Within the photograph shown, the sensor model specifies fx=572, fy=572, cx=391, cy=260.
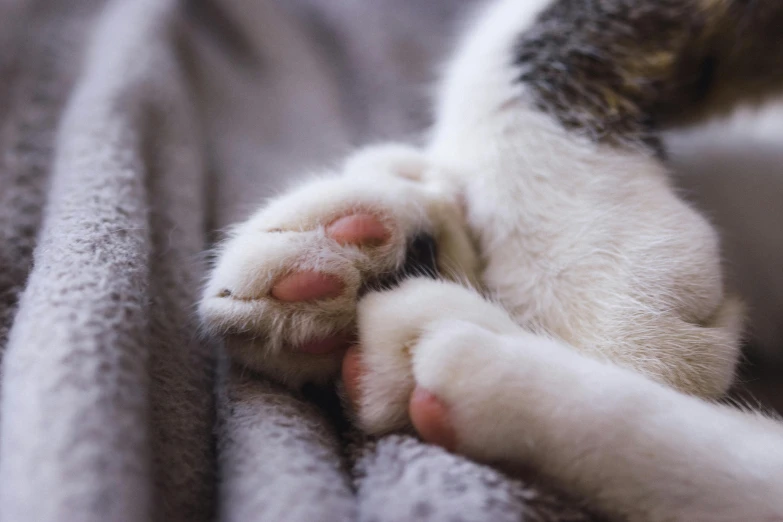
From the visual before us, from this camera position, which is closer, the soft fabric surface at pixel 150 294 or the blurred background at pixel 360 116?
the soft fabric surface at pixel 150 294

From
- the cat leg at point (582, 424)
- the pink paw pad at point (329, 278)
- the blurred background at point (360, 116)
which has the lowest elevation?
the cat leg at point (582, 424)

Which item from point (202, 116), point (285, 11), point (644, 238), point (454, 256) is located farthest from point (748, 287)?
point (285, 11)

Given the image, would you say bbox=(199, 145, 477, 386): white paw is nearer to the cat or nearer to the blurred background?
the cat

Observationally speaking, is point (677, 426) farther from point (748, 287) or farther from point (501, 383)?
point (748, 287)

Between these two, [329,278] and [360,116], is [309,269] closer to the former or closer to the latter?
[329,278]

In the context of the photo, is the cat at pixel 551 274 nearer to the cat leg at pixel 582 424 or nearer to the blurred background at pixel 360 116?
the cat leg at pixel 582 424

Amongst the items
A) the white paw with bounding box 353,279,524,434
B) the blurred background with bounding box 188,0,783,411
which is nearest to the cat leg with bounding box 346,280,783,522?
the white paw with bounding box 353,279,524,434

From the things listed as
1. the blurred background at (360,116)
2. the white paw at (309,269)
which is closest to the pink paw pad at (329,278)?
the white paw at (309,269)
